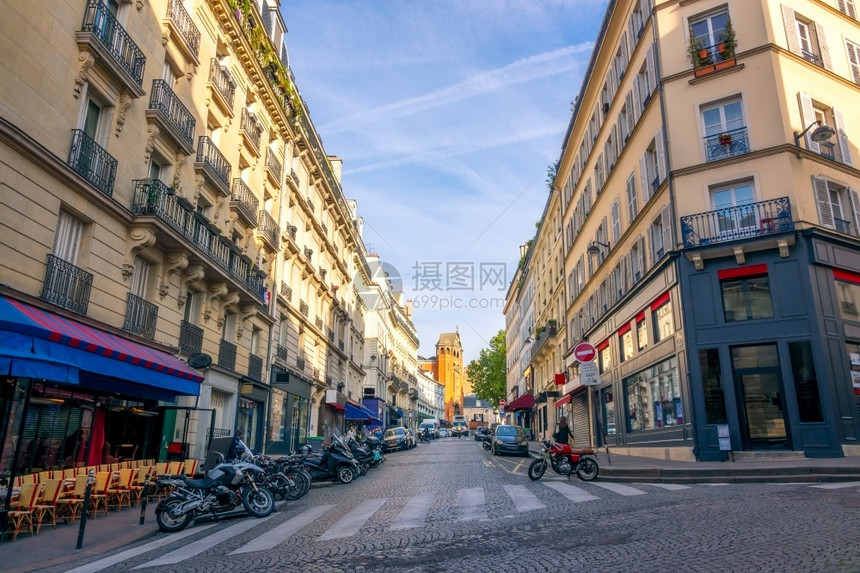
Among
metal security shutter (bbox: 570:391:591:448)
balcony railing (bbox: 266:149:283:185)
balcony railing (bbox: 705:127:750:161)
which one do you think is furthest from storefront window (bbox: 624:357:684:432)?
balcony railing (bbox: 266:149:283:185)

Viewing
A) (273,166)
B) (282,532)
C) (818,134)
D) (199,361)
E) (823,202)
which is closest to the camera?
(282,532)

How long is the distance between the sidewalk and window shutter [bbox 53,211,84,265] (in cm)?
1322

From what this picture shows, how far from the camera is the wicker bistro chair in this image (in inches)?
330

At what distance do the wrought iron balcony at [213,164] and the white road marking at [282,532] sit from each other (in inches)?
464

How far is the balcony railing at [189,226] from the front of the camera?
1470cm

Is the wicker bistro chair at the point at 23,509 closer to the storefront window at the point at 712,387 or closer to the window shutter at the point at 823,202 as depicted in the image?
the storefront window at the point at 712,387

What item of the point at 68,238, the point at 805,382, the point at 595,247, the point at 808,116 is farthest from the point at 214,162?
the point at 805,382

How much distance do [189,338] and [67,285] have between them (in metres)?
5.94

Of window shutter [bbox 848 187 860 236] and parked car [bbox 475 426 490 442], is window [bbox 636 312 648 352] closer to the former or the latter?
window shutter [bbox 848 187 860 236]

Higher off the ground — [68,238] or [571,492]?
[68,238]

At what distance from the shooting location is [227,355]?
2058 cm

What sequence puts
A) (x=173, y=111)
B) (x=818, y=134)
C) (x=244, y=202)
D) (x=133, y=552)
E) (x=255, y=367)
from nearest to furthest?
(x=133, y=552)
(x=818, y=134)
(x=173, y=111)
(x=244, y=202)
(x=255, y=367)

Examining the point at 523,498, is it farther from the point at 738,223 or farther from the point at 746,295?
the point at 738,223

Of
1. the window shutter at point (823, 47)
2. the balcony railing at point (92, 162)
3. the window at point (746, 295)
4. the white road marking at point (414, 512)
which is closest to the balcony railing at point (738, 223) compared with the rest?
the window at point (746, 295)
